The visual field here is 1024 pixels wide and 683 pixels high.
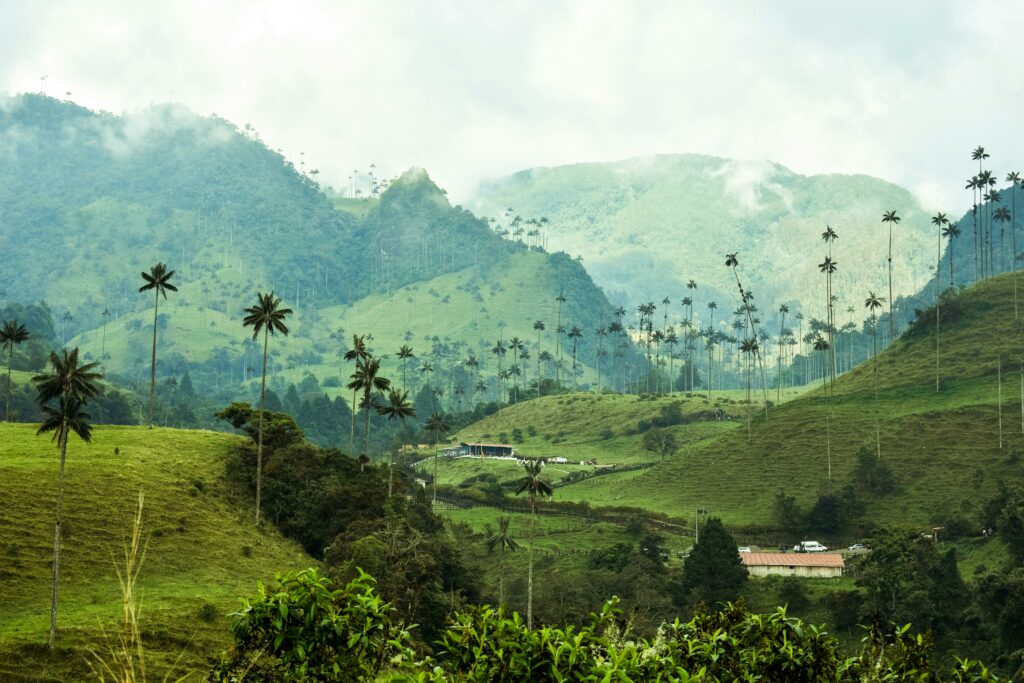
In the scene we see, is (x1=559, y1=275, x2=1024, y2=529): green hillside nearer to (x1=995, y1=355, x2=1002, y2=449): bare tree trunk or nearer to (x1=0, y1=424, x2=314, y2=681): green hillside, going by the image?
(x1=995, y1=355, x2=1002, y2=449): bare tree trunk

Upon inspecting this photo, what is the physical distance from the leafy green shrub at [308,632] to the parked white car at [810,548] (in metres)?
139

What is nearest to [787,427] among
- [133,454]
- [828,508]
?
[828,508]

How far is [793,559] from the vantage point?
13750 centimetres

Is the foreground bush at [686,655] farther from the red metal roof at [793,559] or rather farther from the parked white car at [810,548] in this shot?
the parked white car at [810,548]

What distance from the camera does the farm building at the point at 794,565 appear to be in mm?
136125

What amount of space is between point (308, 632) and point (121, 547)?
82340 mm

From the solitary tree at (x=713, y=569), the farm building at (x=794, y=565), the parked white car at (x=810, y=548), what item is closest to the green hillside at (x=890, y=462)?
the parked white car at (x=810, y=548)

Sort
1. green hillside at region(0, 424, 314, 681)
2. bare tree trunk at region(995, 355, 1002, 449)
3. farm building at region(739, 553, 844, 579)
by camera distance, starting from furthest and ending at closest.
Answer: bare tree trunk at region(995, 355, 1002, 449), farm building at region(739, 553, 844, 579), green hillside at region(0, 424, 314, 681)

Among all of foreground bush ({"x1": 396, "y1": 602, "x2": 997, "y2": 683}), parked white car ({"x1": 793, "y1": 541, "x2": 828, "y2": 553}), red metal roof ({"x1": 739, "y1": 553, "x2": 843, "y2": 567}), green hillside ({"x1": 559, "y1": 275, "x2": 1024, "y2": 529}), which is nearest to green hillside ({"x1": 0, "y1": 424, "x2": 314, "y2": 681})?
foreground bush ({"x1": 396, "y1": 602, "x2": 997, "y2": 683})

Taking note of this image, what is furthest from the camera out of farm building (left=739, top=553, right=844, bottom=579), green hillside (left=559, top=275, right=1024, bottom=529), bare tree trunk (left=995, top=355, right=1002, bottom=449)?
bare tree trunk (left=995, top=355, right=1002, bottom=449)

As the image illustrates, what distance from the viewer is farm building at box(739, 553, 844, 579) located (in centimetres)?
13612

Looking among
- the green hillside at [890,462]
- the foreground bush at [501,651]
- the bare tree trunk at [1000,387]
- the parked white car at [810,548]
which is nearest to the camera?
the foreground bush at [501,651]

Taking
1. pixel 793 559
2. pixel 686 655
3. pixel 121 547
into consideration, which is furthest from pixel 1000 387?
pixel 686 655

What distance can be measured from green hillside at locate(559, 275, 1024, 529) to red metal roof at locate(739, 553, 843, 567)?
16.7 metres
